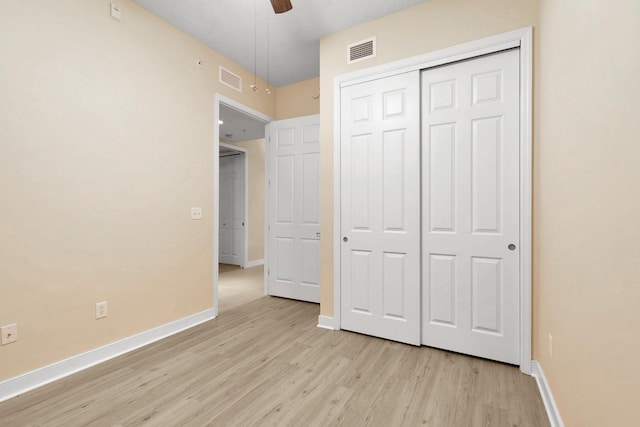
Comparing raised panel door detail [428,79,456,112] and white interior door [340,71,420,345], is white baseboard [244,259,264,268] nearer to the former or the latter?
white interior door [340,71,420,345]

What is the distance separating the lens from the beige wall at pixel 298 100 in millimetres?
3947

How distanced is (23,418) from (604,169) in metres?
3.07

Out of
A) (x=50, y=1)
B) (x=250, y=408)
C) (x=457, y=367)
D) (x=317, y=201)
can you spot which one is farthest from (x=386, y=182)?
(x=50, y=1)

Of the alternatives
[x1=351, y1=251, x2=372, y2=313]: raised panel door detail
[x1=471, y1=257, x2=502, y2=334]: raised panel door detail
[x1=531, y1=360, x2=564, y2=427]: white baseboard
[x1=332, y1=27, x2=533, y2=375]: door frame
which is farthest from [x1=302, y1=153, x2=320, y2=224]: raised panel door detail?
[x1=531, y1=360, x2=564, y2=427]: white baseboard

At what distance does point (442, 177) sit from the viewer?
2.46 m

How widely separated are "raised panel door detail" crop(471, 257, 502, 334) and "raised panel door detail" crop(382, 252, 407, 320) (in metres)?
0.55

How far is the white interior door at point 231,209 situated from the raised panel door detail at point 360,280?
4082 mm

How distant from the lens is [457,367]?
2.20m

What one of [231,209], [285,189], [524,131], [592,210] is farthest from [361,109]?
[231,209]

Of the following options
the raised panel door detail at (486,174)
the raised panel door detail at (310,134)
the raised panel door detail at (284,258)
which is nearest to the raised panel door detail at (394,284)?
the raised panel door detail at (486,174)

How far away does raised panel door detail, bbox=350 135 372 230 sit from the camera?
277cm

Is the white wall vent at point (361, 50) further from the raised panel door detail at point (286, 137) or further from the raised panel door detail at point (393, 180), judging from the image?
the raised panel door detail at point (286, 137)

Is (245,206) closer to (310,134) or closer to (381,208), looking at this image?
(310,134)

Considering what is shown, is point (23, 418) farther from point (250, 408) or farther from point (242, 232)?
point (242, 232)
